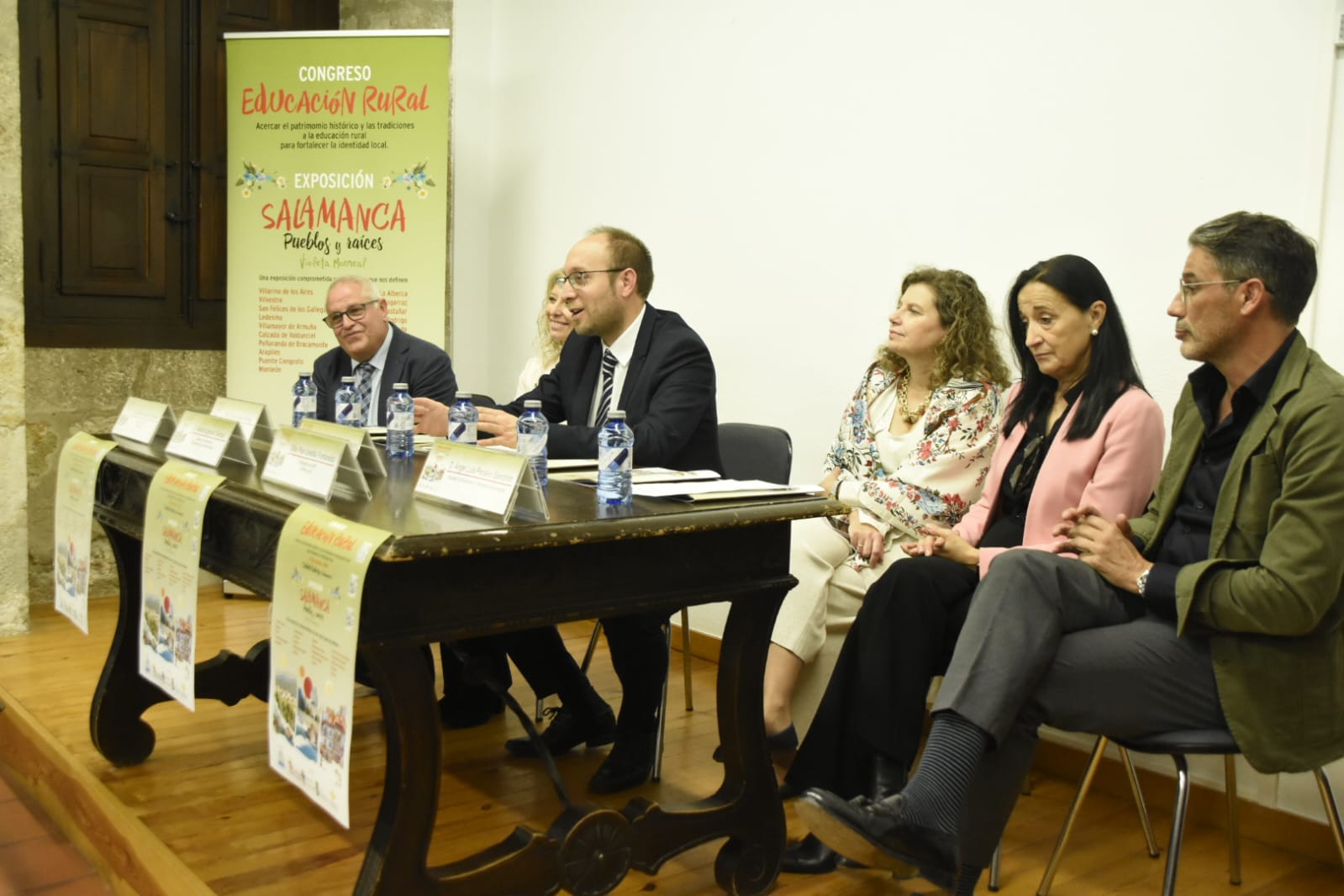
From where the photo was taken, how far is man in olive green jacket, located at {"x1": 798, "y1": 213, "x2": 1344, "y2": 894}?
6.17 ft

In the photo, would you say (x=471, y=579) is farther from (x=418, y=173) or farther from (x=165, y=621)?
(x=418, y=173)

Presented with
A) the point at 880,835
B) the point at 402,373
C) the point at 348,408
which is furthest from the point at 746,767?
the point at 402,373

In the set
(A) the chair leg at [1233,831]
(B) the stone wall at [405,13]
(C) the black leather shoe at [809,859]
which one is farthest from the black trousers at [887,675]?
(B) the stone wall at [405,13]

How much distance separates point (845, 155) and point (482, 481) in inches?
86.4

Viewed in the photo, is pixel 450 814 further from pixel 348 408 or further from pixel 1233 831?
pixel 1233 831

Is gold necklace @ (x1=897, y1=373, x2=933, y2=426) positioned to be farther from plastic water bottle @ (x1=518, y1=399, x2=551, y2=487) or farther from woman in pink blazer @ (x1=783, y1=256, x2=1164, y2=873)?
plastic water bottle @ (x1=518, y1=399, x2=551, y2=487)

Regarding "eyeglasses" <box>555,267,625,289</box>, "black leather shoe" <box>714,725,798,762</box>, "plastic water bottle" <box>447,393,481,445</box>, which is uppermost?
"eyeglasses" <box>555,267,625,289</box>

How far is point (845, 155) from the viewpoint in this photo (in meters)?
3.65

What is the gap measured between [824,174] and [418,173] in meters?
1.74

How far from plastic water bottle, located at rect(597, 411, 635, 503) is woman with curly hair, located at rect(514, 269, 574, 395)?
6.98 ft

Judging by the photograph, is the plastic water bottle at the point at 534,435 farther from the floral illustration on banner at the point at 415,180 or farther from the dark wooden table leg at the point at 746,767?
the floral illustration on banner at the point at 415,180

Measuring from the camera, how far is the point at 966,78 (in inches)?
129

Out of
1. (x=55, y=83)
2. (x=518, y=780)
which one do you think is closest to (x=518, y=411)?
(x=518, y=780)

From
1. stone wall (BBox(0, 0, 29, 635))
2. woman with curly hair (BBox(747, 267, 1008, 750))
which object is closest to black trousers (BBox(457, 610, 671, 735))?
woman with curly hair (BBox(747, 267, 1008, 750))
